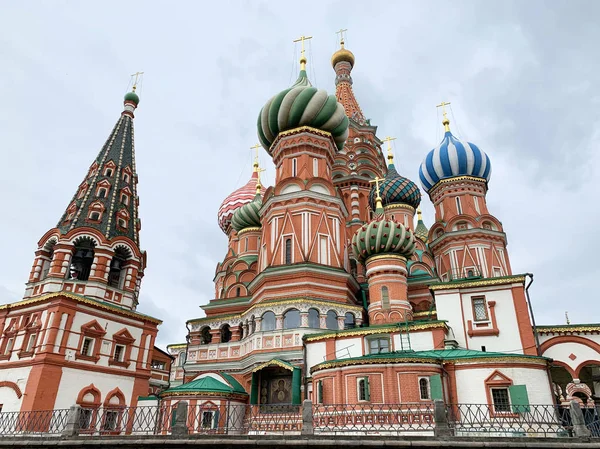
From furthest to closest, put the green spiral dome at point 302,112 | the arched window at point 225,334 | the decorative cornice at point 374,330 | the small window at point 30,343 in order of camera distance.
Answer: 1. the green spiral dome at point 302,112
2. the arched window at point 225,334
3. the decorative cornice at point 374,330
4. the small window at point 30,343

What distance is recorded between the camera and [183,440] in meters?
10.2

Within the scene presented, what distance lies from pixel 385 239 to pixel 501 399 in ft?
29.9

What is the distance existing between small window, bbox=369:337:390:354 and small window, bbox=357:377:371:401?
3030 millimetres

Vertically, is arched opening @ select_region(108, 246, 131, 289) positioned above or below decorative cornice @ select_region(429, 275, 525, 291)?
above

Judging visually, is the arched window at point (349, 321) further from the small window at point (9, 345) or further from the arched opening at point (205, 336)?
the small window at point (9, 345)

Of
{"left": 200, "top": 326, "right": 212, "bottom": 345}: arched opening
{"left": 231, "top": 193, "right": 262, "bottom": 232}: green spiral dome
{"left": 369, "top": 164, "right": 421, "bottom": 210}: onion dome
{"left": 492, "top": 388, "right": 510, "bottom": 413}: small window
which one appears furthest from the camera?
{"left": 369, "top": 164, "right": 421, "bottom": 210}: onion dome

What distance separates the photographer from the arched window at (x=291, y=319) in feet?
70.0

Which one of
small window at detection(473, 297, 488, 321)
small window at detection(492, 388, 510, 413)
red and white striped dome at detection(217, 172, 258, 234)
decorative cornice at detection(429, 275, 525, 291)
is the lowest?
small window at detection(492, 388, 510, 413)

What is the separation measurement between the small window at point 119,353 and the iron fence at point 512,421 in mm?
13771

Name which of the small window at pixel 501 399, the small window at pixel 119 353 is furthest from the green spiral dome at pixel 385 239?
the small window at pixel 119 353

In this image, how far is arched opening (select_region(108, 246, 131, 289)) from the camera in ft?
69.7

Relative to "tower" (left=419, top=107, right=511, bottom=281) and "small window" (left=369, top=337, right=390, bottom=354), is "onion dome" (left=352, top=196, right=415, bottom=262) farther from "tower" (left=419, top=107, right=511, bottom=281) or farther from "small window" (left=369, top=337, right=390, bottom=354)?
"tower" (left=419, top=107, right=511, bottom=281)

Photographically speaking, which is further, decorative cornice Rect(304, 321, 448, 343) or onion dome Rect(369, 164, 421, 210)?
onion dome Rect(369, 164, 421, 210)

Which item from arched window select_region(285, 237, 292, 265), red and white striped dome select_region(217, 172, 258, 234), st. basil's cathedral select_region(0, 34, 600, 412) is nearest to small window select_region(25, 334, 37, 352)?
st. basil's cathedral select_region(0, 34, 600, 412)
